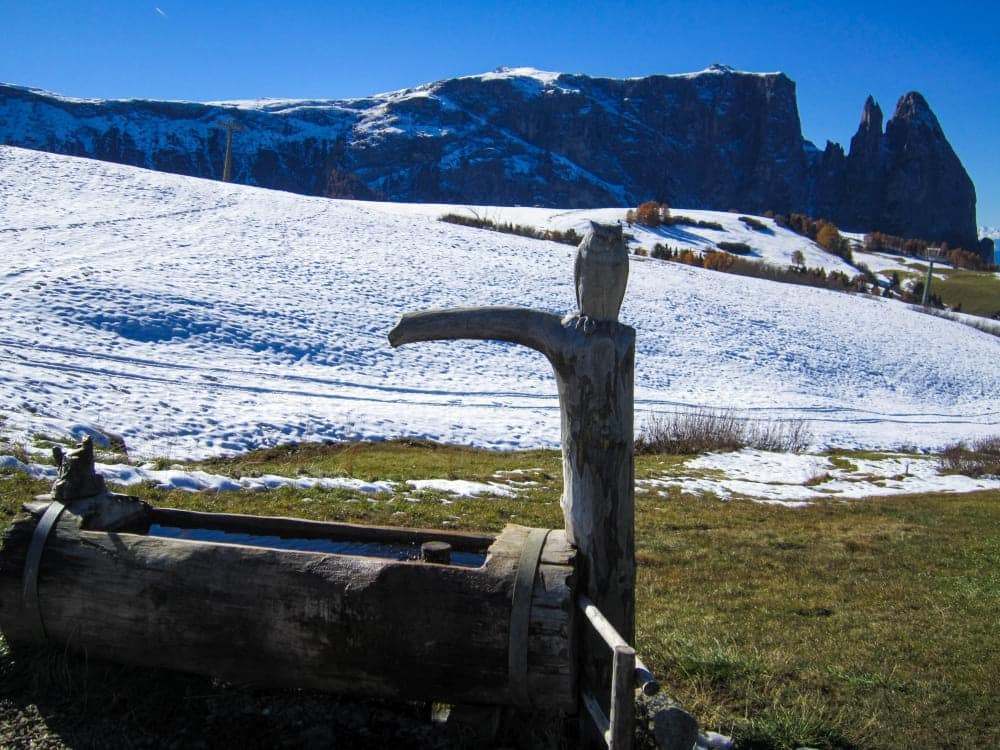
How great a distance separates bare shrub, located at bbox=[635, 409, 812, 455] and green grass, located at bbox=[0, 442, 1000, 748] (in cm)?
512

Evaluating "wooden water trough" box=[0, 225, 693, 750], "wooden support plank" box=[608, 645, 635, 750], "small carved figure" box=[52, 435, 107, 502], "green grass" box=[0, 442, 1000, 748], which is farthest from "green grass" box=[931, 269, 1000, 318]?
"small carved figure" box=[52, 435, 107, 502]

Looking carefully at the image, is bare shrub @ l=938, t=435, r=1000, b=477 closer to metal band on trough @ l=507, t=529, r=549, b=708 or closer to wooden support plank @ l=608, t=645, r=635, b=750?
metal band on trough @ l=507, t=529, r=549, b=708

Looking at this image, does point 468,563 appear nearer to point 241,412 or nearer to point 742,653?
point 742,653

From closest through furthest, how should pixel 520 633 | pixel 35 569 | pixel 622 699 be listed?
pixel 622 699 → pixel 520 633 → pixel 35 569

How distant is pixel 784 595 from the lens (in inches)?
322

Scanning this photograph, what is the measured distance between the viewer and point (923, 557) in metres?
10.1

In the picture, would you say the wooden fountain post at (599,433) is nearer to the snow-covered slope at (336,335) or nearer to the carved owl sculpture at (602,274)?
the carved owl sculpture at (602,274)

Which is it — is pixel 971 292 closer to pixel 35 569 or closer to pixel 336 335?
pixel 336 335

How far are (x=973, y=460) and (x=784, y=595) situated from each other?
16.3 meters

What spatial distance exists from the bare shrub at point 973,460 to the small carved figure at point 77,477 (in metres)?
20.9

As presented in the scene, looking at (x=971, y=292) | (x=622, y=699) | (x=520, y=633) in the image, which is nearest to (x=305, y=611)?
(x=520, y=633)

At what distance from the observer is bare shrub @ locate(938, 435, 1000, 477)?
65.2 ft

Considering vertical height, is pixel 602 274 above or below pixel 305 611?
above

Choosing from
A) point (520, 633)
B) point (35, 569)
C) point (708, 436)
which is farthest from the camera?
point (708, 436)
